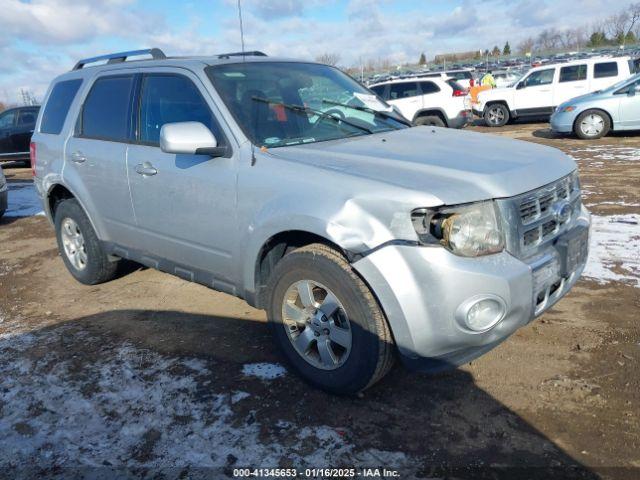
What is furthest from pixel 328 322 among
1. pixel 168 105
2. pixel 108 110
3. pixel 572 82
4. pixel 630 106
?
pixel 572 82

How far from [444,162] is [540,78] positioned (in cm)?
1607

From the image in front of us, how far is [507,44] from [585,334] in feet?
296

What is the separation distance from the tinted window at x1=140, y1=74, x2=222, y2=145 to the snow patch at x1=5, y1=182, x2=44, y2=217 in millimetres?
5444

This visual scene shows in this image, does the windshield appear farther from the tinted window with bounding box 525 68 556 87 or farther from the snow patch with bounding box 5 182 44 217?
the tinted window with bounding box 525 68 556 87

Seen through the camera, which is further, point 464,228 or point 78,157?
point 78,157

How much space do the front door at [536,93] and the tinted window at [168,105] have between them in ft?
50.7

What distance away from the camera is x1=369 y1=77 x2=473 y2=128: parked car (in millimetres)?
14766

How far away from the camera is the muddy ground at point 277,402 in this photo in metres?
2.59

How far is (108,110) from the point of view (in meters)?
4.39

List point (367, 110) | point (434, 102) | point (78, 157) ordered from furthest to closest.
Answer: point (434, 102), point (78, 157), point (367, 110)

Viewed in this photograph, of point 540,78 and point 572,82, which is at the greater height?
point 540,78

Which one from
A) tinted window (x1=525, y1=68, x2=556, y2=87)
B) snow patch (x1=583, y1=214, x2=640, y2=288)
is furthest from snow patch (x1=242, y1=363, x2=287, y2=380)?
tinted window (x1=525, y1=68, x2=556, y2=87)

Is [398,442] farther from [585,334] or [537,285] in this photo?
[585,334]

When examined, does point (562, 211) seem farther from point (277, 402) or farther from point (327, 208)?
point (277, 402)
